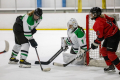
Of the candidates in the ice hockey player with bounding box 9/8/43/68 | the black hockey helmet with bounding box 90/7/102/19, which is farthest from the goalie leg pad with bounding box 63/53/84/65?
the black hockey helmet with bounding box 90/7/102/19

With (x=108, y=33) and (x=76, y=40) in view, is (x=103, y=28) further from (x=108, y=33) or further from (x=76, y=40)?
(x=76, y=40)

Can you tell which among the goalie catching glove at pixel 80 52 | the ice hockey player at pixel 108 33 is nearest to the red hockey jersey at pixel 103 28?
the ice hockey player at pixel 108 33

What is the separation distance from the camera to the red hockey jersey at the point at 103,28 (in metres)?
2.21

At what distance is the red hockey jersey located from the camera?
2215 millimetres

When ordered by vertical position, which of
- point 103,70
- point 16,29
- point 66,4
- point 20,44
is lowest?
point 103,70

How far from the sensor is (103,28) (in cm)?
222

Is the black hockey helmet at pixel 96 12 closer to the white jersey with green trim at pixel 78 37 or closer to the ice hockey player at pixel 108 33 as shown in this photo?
the ice hockey player at pixel 108 33

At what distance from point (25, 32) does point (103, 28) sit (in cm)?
105

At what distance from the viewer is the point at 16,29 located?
2.86 m

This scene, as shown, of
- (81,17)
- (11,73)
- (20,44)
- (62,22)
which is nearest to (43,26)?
(62,22)

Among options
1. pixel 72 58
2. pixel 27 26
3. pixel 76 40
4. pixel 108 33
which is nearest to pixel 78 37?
pixel 76 40

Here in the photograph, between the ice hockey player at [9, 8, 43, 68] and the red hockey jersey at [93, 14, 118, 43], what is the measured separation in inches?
30.5

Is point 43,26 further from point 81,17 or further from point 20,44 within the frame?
point 20,44

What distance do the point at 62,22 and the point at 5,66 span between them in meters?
4.53
